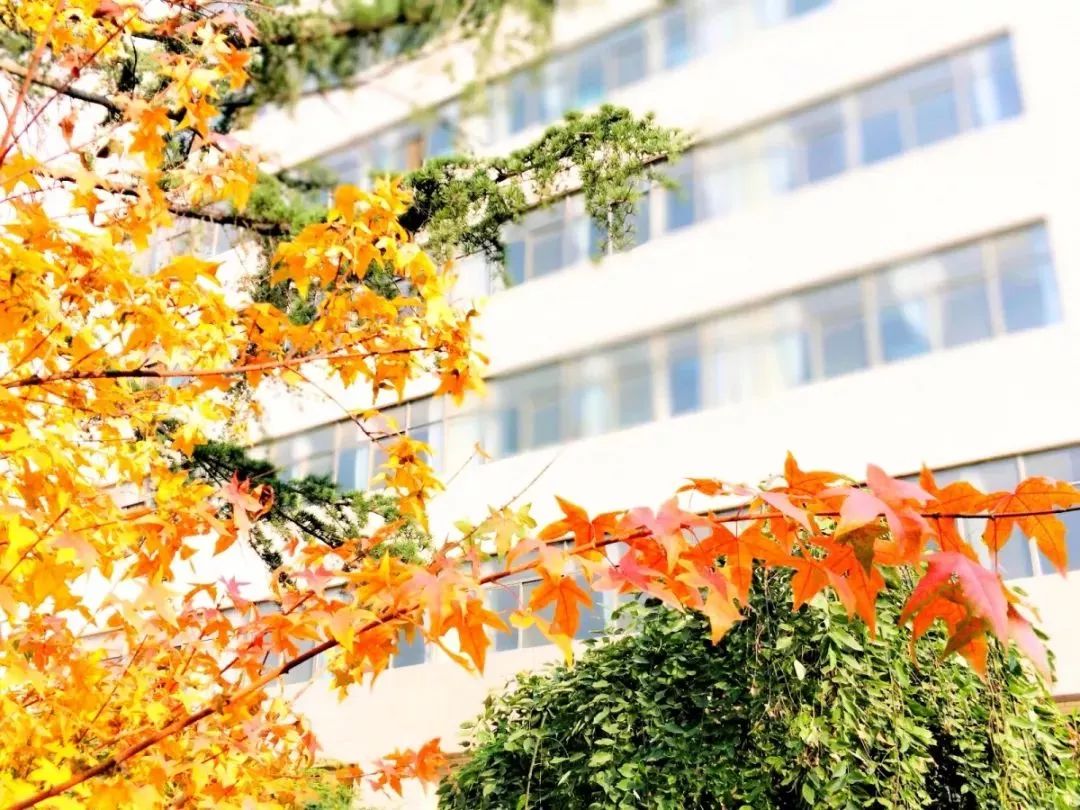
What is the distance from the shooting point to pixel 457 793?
4773 millimetres

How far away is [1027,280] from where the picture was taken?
935cm

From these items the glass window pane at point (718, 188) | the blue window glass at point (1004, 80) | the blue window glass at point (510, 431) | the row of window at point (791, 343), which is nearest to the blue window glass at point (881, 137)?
the blue window glass at point (1004, 80)

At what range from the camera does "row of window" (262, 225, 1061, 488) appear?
31.1ft

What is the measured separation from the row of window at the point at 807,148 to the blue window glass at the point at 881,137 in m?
0.01

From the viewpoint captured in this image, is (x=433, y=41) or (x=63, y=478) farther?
(x=433, y=41)

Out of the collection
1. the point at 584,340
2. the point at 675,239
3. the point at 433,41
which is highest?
the point at 675,239

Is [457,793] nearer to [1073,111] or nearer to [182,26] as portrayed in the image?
[182,26]

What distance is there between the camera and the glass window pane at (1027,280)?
9.20 meters

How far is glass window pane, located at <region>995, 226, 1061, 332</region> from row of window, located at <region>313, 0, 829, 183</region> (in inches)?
148

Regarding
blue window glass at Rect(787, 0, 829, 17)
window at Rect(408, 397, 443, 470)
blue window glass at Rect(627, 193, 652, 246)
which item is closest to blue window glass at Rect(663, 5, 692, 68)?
blue window glass at Rect(787, 0, 829, 17)

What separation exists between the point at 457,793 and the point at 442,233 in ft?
10.1

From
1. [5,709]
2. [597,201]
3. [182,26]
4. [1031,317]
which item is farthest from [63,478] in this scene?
[1031,317]

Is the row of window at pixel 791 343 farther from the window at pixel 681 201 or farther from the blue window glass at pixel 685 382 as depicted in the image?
the window at pixel 681 201

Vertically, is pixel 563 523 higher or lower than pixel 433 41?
lower
